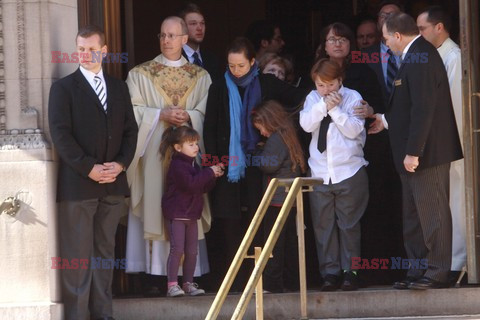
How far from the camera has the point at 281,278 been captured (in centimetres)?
923

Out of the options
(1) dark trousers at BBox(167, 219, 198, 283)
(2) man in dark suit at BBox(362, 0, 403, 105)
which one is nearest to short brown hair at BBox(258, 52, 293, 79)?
(2) man in dark suit at BBox(362, 0, 403, 105)

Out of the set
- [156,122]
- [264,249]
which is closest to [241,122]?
[156,122]

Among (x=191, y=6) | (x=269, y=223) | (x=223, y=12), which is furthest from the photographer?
(x=223, y=12)

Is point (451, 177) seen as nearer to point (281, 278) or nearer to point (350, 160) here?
point (350, 160)

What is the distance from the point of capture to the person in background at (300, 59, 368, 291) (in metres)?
9.20

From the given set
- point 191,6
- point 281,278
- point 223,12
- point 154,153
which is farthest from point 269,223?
point 223,12

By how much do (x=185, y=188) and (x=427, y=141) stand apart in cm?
176

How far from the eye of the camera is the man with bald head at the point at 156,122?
9.41 meters

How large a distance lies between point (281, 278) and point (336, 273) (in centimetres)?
40

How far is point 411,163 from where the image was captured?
882cm

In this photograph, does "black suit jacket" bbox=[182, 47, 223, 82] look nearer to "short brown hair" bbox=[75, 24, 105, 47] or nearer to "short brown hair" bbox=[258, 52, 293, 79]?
"short brown hair" bbox=[258, 52, 293, 79]

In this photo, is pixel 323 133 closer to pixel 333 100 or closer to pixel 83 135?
pixel 333 100

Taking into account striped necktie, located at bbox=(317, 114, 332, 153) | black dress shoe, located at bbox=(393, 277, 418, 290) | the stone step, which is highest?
striped necktie, located at bbox=(317, 114, 332, 153)

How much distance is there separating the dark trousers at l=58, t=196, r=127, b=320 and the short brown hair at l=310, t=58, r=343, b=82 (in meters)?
1.75
